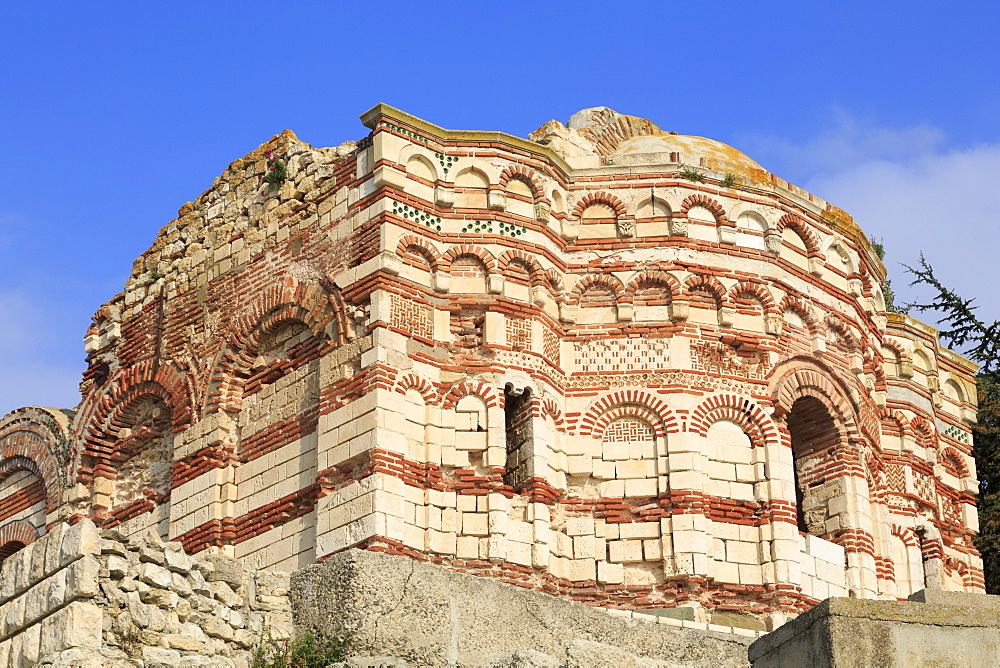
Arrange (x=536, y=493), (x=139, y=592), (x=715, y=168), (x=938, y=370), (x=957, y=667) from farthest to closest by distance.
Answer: (x=938, y=370) → (x=715, y=168) → (x=536, y=493) → (x=139, y=592) → (x=957, y=667)

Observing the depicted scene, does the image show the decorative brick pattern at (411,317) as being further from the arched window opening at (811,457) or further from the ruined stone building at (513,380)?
the arched window opening at (811,457)

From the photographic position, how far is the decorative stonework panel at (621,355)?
60.1 ft

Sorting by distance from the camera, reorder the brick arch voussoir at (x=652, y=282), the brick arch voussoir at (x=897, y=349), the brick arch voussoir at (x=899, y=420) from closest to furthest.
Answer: the brick arch voussoir at (x=652, y=282) < the brick arch voussoir at (x=899, y=420) < the brick arch voussoir at (x=897, y=349)

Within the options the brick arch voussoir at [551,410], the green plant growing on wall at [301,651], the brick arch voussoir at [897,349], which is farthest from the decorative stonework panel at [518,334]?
the brick arch voussoir at [897,349]

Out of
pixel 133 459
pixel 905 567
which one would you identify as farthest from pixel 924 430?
pixel 133 459

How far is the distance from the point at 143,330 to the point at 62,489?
2363mm

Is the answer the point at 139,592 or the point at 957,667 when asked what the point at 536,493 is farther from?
the point at 957,667

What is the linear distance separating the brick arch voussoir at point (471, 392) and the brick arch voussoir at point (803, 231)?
4.98 m

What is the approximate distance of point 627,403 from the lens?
59.4 ft

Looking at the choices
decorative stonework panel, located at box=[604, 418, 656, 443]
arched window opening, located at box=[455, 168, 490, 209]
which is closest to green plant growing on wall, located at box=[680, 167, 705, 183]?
arched window opening, located at box=[455, 168, 490, 209]

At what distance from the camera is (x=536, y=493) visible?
1698cm

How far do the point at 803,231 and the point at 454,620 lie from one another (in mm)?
7854

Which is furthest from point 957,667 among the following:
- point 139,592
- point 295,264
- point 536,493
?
point 295,264

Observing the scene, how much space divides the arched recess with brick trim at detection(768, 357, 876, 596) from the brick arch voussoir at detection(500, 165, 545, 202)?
11.7 ft
